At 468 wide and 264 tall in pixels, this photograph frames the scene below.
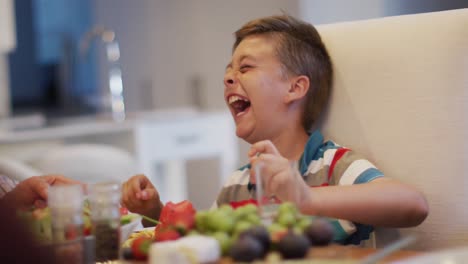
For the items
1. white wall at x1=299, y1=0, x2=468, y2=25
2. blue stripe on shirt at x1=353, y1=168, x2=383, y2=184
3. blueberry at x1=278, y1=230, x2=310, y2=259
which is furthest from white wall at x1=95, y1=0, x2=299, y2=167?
blueberry at x1=278, y1=230, x2=310, y2=259

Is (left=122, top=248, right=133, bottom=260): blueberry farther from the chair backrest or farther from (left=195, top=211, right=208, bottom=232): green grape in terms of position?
the chair backrest

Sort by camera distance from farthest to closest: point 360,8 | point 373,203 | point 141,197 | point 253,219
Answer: point 360,8, point 141,197, point 373,203, point 253,219

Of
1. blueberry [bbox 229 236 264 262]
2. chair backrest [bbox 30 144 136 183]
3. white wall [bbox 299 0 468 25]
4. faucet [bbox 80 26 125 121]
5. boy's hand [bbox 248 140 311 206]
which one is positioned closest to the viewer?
blueberry [bbox 229 236 264 262]

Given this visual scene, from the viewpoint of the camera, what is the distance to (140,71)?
529 centimetres

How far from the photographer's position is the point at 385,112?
1.56m

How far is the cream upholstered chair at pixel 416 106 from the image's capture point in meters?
1.47

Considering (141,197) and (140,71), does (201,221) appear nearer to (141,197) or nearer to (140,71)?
(141,197)

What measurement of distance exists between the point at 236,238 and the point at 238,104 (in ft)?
2.45

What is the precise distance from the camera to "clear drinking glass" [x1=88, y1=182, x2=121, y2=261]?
1.11m

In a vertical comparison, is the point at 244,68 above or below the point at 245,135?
above

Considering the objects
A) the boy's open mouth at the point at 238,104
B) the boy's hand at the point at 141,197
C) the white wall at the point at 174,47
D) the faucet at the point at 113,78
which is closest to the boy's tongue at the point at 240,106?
the boy's open mouth at the point at 238,104

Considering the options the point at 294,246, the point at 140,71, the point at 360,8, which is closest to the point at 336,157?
the point at 294,246

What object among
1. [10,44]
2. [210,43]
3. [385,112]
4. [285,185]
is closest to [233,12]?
[210,43]

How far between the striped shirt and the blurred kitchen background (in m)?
2.38
